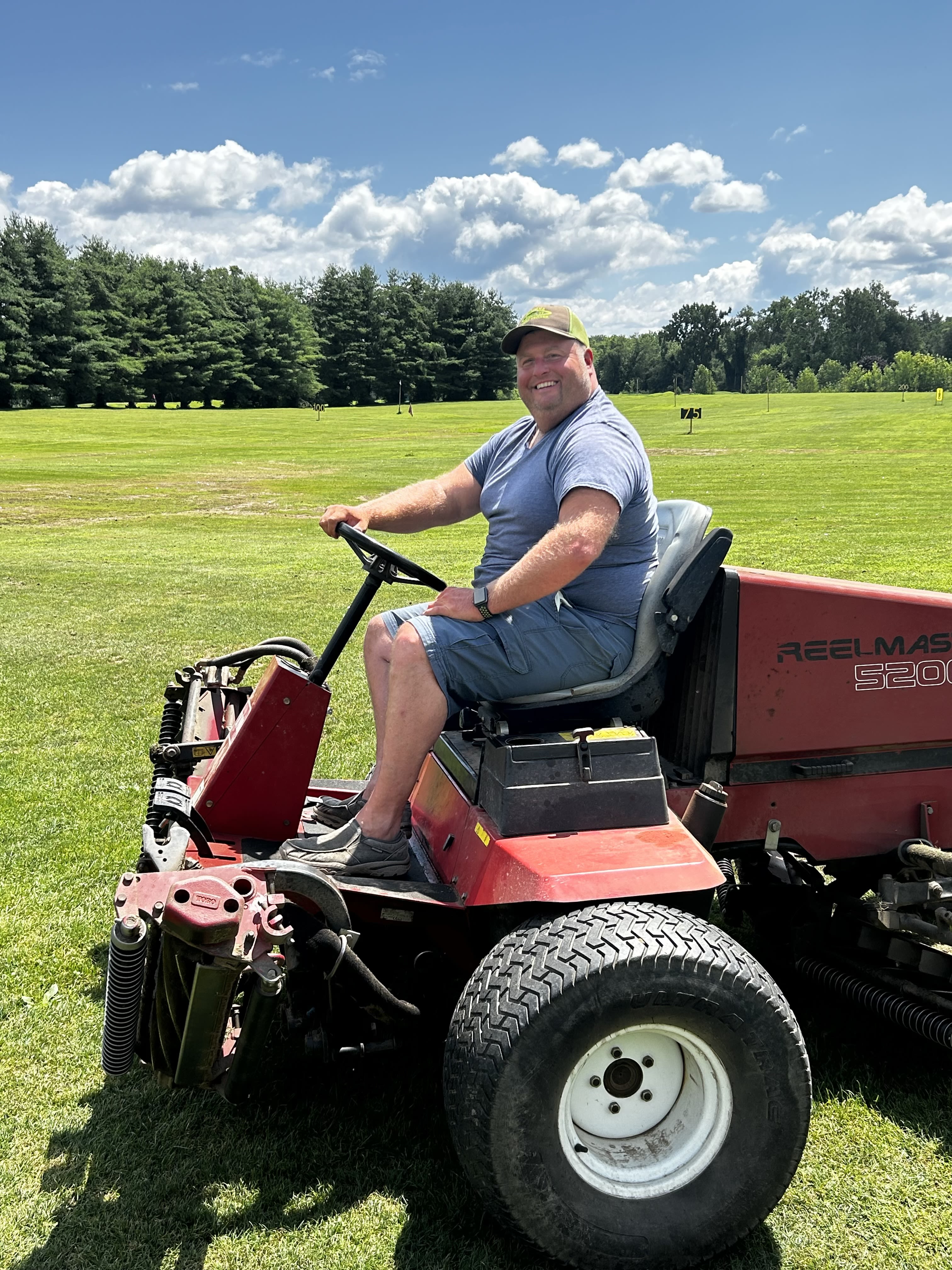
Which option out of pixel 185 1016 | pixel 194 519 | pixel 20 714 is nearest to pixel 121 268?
pixel 194 519

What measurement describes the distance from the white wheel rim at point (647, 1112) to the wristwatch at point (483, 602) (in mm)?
1039

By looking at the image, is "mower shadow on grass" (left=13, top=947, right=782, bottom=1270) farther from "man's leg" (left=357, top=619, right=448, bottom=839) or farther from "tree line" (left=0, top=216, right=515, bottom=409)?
"tree line" (left=0, top=216, right=515, bottom=409)

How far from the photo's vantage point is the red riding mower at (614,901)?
7.04 feet

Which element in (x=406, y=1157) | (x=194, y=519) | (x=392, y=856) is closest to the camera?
(x=406, y=1157)

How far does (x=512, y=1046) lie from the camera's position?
2.10m

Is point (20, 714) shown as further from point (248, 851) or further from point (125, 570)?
point (125, 570)

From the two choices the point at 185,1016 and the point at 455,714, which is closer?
the point at 185,1016

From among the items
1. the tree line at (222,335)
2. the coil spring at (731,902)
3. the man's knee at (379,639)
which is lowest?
the coil spring at (731,902)

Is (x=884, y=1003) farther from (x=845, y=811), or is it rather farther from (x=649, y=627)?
(x=649, y=627)

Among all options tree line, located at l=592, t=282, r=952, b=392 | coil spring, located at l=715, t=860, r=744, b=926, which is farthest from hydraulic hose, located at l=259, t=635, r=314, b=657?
tree line, located at l=592, t=282, r=952, b=392

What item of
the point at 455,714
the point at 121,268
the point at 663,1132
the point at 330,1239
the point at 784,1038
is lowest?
the point at 330,1239

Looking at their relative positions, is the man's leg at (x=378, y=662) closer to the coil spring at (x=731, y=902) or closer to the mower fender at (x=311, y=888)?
the mower fender at (x=311, y=888)

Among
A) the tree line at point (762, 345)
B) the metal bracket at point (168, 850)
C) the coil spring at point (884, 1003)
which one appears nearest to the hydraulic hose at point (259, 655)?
the metal bracket at point (168, 850)

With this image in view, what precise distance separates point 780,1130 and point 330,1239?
99cm
